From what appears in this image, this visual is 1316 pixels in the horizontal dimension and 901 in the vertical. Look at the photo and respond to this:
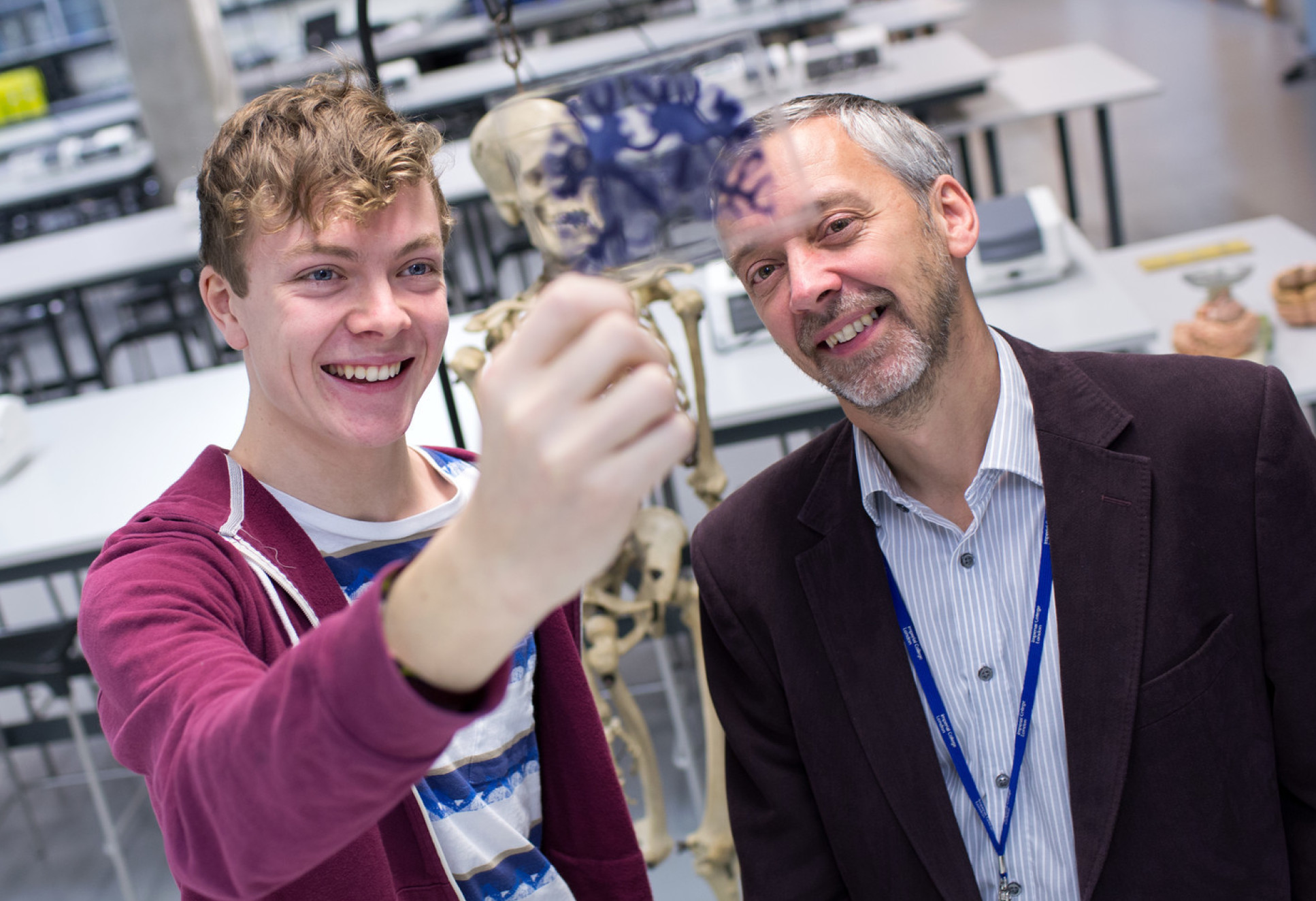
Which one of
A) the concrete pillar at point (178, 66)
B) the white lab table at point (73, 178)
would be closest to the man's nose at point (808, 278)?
the concrete pillar at point (178, 66)

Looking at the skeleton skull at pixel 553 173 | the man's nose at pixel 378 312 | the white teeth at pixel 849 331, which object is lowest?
the white teeth at pixel 849 331

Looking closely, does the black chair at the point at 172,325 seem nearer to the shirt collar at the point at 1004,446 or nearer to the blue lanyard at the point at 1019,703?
the shirt collar at the point at 1004,446

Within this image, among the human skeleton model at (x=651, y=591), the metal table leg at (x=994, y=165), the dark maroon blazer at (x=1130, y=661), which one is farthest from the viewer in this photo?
the metal table leg at (x=994, y=165)

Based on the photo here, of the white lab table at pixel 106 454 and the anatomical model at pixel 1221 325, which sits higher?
the white lab table at pixel 106 454

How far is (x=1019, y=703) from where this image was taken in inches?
54.4

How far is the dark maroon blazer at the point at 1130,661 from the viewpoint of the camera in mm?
1314

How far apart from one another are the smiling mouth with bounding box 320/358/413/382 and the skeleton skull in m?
0.38

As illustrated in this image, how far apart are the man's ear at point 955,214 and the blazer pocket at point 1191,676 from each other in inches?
20.7

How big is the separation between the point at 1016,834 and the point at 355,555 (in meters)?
0.83

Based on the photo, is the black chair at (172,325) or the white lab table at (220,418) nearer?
the white lab table at (220,418)

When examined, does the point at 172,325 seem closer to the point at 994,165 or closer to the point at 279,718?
the point at 994,165

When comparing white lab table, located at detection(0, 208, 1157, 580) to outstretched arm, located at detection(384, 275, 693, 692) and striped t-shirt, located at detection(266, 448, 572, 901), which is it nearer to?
striped t-shirt, located at detection(266, 448, 572, 901)

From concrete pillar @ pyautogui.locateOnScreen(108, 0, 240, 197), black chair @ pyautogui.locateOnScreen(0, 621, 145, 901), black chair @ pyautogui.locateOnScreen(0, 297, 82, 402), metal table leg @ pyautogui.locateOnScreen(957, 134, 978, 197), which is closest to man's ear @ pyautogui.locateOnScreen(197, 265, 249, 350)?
black chair @ pyautogui.locateOnScreen(0, 621, 145, 901)

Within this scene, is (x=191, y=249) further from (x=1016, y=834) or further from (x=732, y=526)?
(x=1016, y=834)
